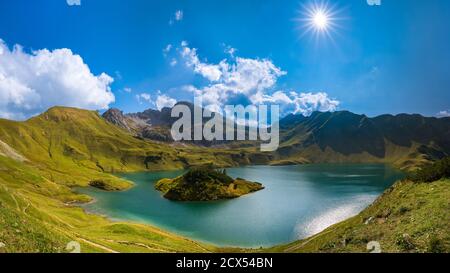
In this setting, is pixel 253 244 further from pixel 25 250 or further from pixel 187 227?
pixel 25 250

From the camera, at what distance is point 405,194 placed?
38.5 m

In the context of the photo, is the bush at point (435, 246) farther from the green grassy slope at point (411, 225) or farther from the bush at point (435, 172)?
the bush at point (435, 172)

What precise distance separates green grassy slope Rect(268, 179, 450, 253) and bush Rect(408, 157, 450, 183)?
1.08 m

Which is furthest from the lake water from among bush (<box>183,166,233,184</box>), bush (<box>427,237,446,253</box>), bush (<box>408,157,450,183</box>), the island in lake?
bush (<box>427,237,446,253</box>)

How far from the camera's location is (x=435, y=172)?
3819cm

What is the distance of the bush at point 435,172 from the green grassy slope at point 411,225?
1076 millimetres

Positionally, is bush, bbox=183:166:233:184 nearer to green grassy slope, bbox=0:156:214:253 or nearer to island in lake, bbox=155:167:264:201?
island in lake, bbox=155:167:264:201

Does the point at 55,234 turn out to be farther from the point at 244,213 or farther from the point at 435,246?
the point at 244,213

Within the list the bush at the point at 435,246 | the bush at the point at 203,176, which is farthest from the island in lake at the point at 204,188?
the bush at the point at 435,246

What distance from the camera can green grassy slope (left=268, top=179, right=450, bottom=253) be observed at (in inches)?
949

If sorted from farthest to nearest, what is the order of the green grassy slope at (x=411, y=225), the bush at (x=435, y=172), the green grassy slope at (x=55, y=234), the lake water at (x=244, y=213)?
the lake water at (x=244, y=213), the bush at (x=435, y=172), the green grassy slope at (x=55, y=234), the green grassy slope at (x=411, y=225)

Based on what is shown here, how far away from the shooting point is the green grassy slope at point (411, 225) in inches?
949
